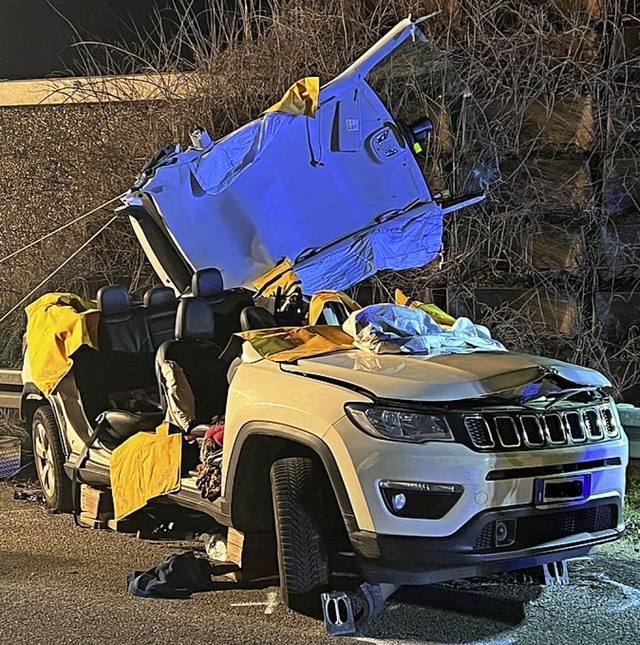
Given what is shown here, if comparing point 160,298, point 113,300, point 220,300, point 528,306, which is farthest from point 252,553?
point 528,306

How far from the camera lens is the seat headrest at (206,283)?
606 centimetres

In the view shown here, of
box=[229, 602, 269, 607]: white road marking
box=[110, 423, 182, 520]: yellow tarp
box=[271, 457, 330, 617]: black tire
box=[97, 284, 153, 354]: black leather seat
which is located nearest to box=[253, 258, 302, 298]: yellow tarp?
box=[97, 284, 153, 354]: black leather seat

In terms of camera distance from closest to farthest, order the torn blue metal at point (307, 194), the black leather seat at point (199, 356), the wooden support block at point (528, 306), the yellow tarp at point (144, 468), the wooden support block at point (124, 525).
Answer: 1. the yellow tarp at point (144, 468)
2. the black leather seat at point (199, 356)
3. the wooden support block at point (124, 525)
4. the torn blue metal at point (307, 194)
5. the wooden support block at point (528, 306)

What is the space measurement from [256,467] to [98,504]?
70.6 inches

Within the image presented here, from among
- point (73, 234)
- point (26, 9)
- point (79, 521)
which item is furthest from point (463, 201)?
point (26, 9)

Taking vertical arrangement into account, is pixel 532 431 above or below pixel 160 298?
below

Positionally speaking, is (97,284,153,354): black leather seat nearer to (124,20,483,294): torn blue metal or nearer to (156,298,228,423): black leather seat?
(124,20,483,294): torn blue metal

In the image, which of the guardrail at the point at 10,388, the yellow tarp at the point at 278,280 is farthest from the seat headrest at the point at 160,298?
the guardrail at the point at 10,388

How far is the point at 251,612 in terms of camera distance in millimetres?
4383

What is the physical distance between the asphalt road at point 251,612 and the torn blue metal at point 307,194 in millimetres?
2365

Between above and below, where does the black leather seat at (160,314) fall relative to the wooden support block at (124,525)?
above

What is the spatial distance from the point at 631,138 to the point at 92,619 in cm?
666

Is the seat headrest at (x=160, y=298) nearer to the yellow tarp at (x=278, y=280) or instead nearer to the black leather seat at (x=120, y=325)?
the black leather seat at (x=120, y=325)

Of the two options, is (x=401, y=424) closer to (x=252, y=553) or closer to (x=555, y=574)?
(x=252, y=553)
